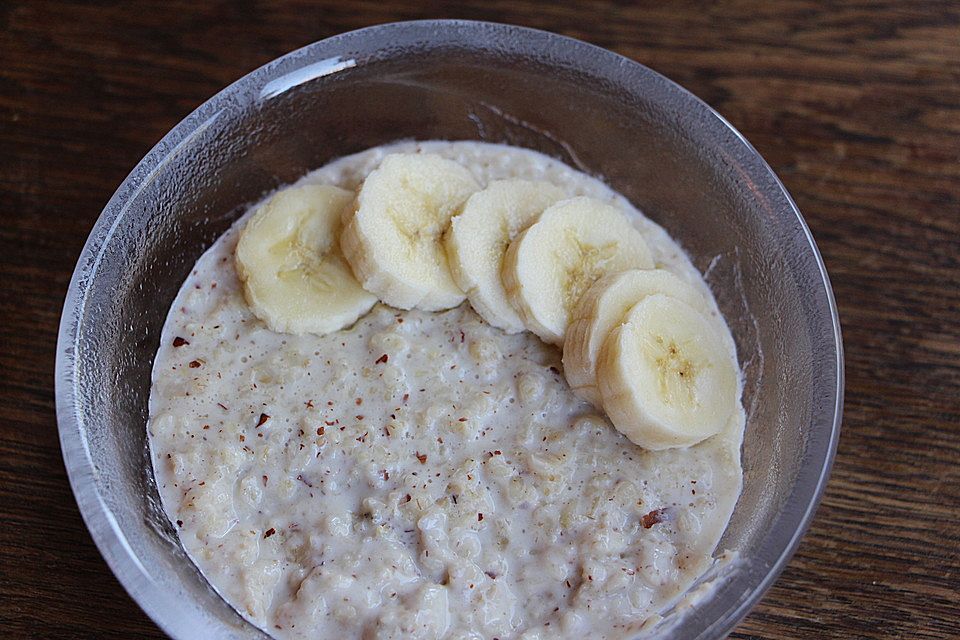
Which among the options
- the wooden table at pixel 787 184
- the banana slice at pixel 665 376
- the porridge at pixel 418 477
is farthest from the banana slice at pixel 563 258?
the wooden table at pixel 787 184

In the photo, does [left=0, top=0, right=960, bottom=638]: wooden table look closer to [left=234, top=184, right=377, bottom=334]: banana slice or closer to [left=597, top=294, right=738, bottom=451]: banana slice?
[left=597, top=294, right=738, bottom=451]: banana slice

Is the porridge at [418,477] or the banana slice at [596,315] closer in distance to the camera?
the porridge at [418,477]

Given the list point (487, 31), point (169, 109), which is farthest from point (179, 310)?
point (487, 31)

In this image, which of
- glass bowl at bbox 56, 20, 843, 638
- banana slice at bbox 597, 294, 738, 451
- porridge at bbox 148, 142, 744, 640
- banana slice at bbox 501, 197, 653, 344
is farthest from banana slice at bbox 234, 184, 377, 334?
banana slice at bbox 597, 294, 738, 451

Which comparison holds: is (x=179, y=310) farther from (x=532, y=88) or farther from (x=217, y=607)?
(x=532, y=88)

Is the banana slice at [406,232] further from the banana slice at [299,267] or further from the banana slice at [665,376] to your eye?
the banana slice at [665,376]

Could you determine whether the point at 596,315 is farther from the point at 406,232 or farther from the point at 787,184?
the point at 787,184

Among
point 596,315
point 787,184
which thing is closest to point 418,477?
point 596,315
